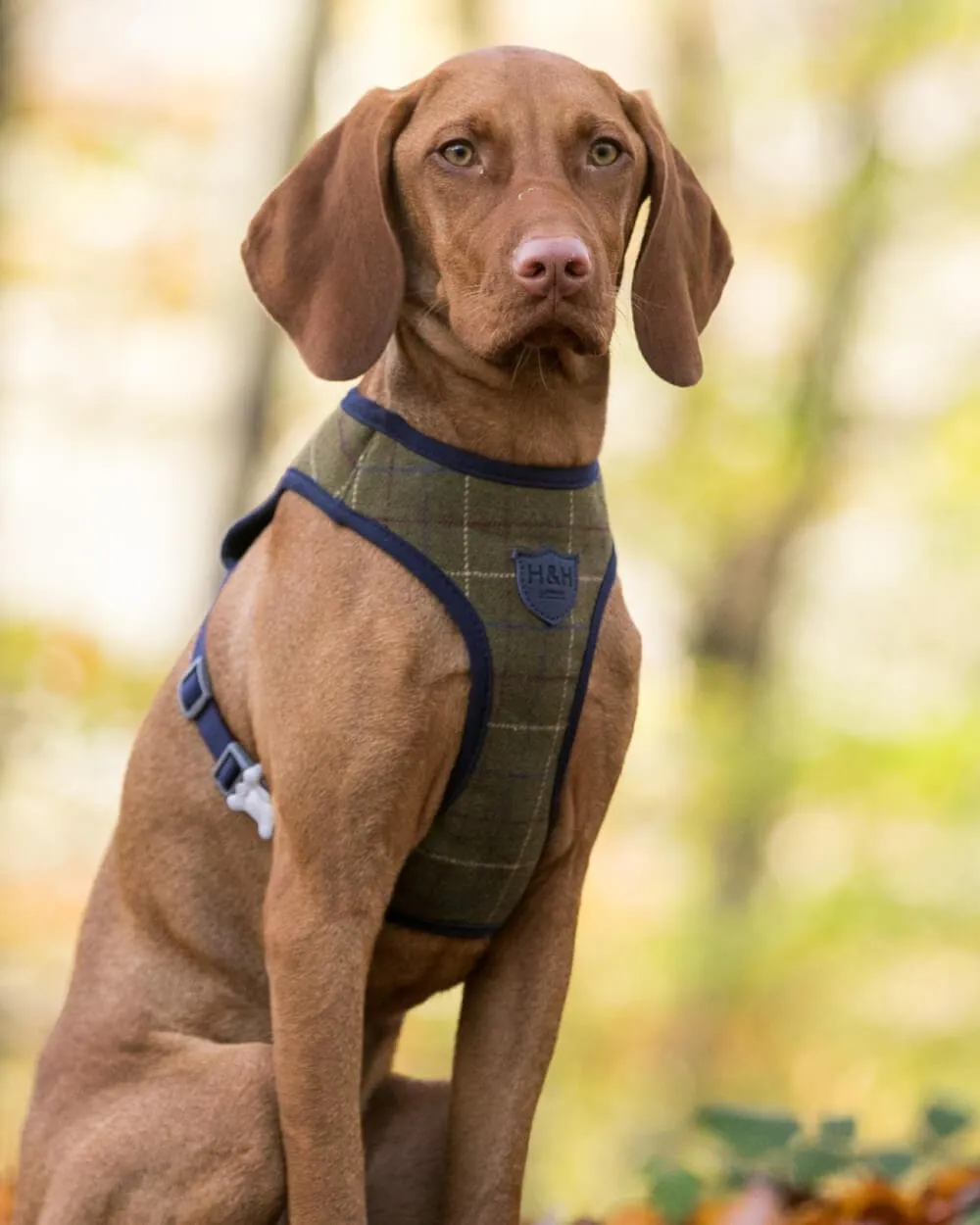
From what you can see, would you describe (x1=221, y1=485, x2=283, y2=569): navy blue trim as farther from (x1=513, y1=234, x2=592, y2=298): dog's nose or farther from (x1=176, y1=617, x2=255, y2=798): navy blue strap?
(x1=513, y1=234, x2=592, y2=298): dog's nose

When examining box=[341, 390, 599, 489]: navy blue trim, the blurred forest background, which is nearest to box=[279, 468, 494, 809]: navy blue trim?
box=[341, 390, 599, 489]: navy blue trim

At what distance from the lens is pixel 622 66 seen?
1172cm

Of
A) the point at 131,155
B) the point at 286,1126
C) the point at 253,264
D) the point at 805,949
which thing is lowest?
the point at 805,949

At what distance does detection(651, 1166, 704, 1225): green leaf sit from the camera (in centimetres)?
397

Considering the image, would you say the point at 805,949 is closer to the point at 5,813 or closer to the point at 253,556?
the point at 5,813

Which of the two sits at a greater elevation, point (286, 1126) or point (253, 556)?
point (253, 556)

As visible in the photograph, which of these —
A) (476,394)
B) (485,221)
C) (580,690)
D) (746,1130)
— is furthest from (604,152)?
(746,1130)

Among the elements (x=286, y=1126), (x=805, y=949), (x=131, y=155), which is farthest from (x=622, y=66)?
(x=286, y=1126)

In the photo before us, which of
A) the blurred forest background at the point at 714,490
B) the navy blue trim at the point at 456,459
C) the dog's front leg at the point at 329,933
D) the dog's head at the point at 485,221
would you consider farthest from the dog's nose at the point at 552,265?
the blurred forest background at the point at 714,490

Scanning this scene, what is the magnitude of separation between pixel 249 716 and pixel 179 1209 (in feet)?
2.73

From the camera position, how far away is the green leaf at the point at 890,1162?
3932mm

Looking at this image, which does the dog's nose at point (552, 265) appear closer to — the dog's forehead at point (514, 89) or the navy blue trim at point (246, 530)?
the dog's forehead at point (514, 89)

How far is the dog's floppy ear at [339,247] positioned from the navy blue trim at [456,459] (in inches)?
4.2

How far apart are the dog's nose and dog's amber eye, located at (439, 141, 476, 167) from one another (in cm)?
26
